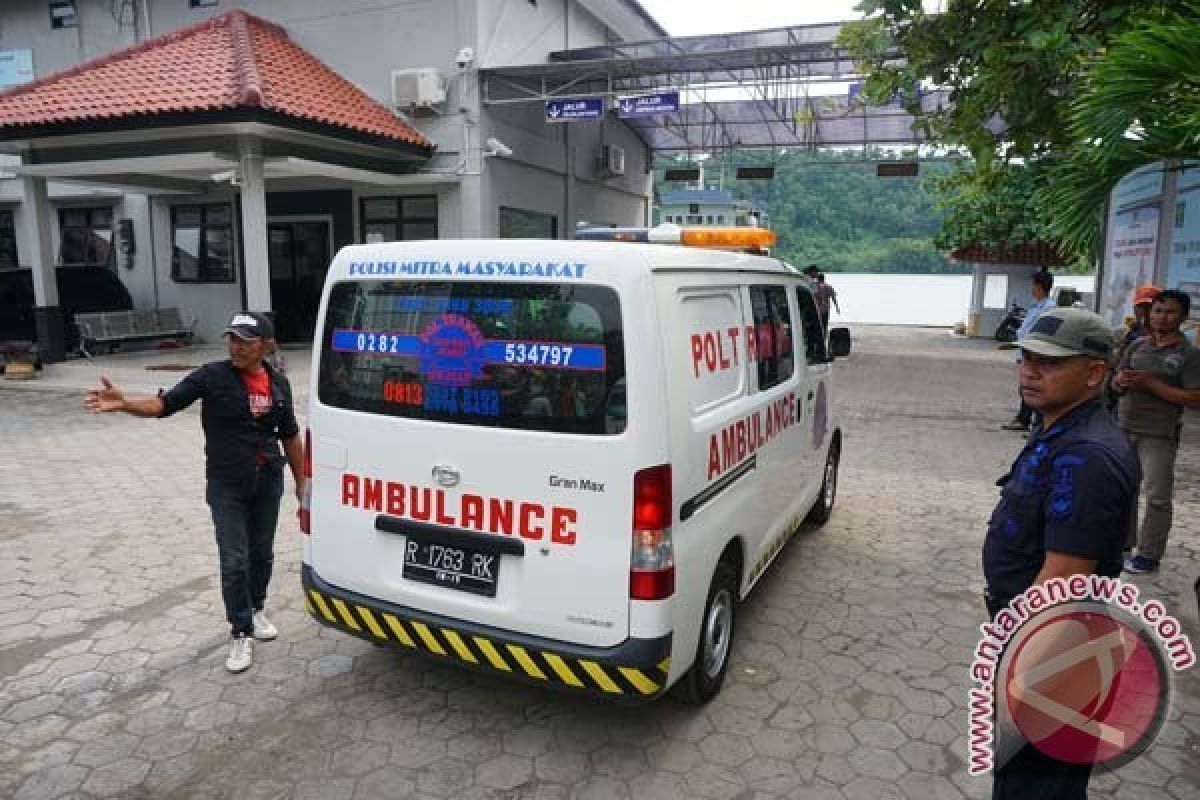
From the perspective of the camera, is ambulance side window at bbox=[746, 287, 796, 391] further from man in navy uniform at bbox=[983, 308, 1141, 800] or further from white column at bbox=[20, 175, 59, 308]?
white column at bbox=[20, 175, 59, 308]

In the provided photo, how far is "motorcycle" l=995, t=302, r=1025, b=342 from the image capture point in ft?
68.7

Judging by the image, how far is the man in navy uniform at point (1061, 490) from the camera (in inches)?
78.6

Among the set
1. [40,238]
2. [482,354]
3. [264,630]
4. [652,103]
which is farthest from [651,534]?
[40,238]

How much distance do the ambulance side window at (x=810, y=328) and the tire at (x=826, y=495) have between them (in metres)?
0.91

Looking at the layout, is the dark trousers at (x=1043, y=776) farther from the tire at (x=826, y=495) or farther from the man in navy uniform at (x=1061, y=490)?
the tire at (x=826, y=495)

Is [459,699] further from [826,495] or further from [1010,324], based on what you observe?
[1010,324]

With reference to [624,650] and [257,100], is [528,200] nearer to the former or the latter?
[257,100]

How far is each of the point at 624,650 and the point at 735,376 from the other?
53.0 inches

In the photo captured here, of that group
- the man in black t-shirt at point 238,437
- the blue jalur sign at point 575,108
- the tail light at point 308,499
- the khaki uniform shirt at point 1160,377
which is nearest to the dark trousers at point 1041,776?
the tail light at point 308,499

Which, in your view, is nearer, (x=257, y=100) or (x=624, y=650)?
(x=624, y=650)

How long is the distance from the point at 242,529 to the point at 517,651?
5.38 ft

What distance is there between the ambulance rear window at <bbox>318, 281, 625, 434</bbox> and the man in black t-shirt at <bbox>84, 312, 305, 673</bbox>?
1.95ft

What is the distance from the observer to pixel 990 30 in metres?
4.97

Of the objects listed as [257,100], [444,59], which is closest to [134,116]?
[257,100]
